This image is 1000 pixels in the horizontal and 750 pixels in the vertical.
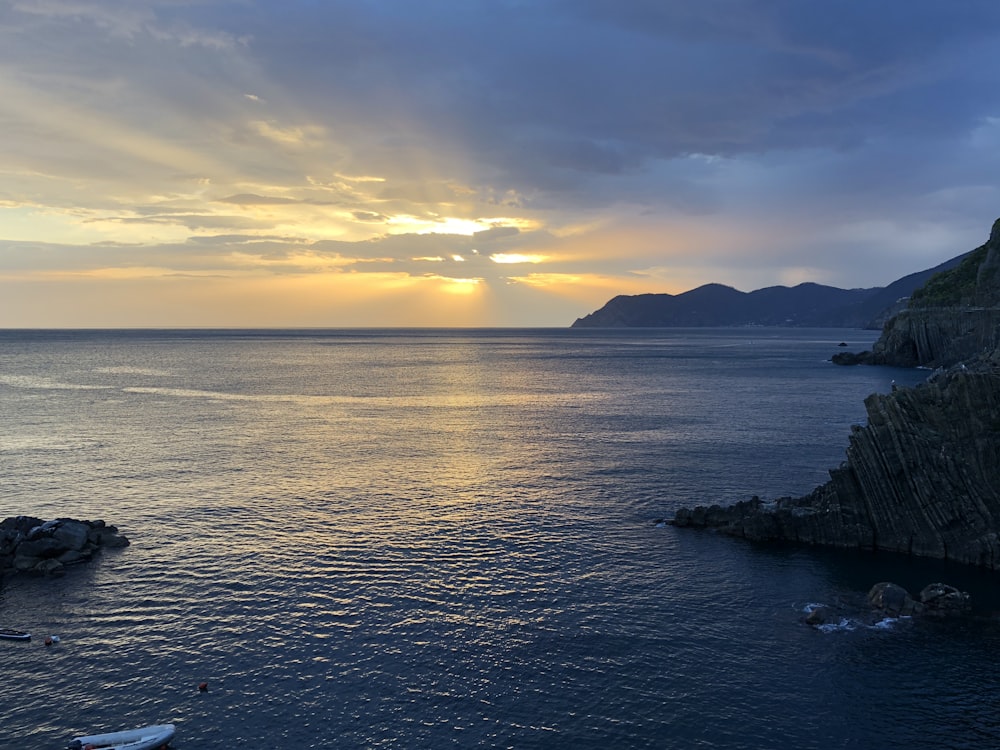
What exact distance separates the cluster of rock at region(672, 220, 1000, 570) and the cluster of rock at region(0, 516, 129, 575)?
6550cm

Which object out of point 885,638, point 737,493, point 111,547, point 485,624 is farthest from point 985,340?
point 111,547

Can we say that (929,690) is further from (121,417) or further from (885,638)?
(121,417)

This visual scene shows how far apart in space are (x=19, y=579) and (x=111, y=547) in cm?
828

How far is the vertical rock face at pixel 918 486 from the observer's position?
2653 inches

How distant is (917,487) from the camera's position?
2741 inches

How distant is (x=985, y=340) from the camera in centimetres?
18888

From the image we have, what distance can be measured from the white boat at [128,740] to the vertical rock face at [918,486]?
56571 millimetres

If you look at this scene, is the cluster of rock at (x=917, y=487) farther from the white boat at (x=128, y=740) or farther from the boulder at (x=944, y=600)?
the white boat at (x=128, y=740)

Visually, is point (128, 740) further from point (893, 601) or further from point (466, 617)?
point (893, 601)

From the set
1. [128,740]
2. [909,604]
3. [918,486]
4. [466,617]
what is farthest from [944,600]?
[128,740]

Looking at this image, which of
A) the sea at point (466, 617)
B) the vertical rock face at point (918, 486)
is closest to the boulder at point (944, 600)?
the sea at point (466, 617)

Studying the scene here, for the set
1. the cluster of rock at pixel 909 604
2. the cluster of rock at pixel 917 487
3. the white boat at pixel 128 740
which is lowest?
the white boat at pixel 128 740

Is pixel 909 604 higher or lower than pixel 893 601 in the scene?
lower

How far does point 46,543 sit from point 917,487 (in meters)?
85.9
